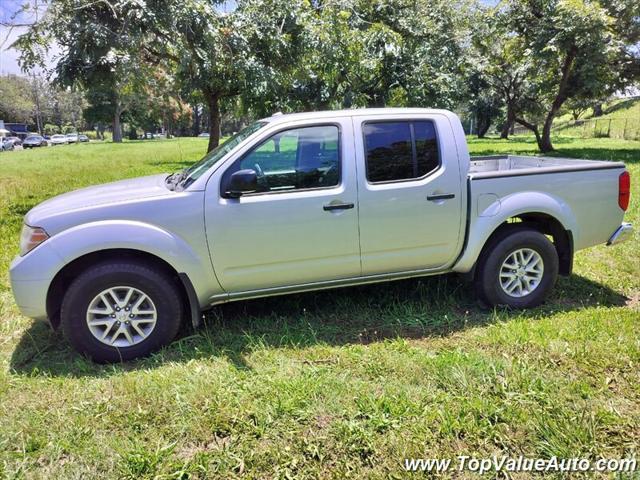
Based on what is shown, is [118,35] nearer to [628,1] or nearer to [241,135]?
[241,135]

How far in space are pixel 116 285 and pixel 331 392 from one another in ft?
5.84

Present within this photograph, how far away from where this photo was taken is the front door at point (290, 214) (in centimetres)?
375

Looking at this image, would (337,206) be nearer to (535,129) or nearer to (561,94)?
(561,94)

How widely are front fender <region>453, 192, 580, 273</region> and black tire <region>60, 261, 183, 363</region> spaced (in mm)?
2512

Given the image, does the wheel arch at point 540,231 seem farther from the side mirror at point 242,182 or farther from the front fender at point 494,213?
the side mirror at point 242,182

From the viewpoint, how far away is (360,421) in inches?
116

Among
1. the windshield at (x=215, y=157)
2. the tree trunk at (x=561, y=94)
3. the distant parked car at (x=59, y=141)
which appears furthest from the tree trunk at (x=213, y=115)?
the distant parked car at (x=59, y=141)

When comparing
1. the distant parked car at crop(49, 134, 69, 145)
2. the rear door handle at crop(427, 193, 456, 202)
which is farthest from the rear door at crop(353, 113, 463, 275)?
the distant parked car at crop(49, 134, 69, 145)

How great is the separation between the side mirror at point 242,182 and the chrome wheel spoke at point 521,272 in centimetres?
242

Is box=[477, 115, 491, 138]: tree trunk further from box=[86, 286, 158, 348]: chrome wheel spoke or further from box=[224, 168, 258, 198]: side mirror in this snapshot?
box=[86, 286, 158, 348]: chrome wheel spoke

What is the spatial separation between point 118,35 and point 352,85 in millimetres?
10635

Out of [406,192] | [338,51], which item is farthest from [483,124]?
[406,192]

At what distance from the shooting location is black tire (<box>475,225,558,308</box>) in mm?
4391

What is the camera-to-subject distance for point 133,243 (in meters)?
3.57
